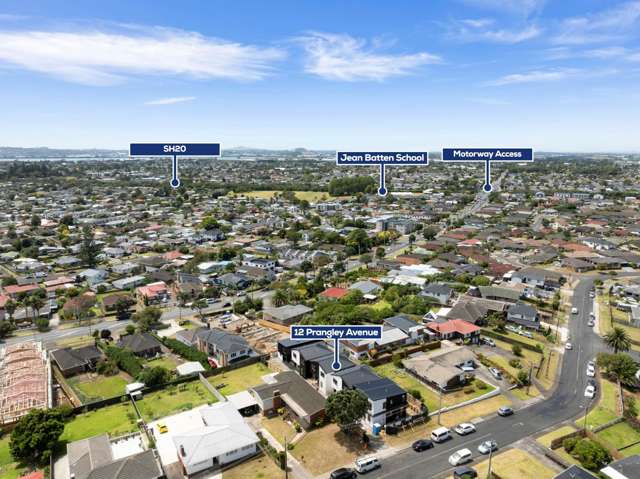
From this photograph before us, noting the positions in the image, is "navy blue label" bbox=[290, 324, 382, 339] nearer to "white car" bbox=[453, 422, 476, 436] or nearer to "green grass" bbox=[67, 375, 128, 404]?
"white car" bbox=[453, 422, 476, 436]

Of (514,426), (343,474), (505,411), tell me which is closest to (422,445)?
(343,474)

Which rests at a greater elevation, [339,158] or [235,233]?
[339,158]

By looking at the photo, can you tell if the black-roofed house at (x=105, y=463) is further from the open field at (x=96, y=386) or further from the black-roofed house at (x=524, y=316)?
the black-roofed house at (x=524, y=316)

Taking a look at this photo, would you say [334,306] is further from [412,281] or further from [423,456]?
[423,456]

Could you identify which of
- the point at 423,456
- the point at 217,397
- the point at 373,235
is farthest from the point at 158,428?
the point at 373,235

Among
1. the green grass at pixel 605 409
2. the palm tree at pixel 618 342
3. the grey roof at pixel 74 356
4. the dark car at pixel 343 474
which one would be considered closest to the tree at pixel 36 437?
the grey roof at pixel 74 356
